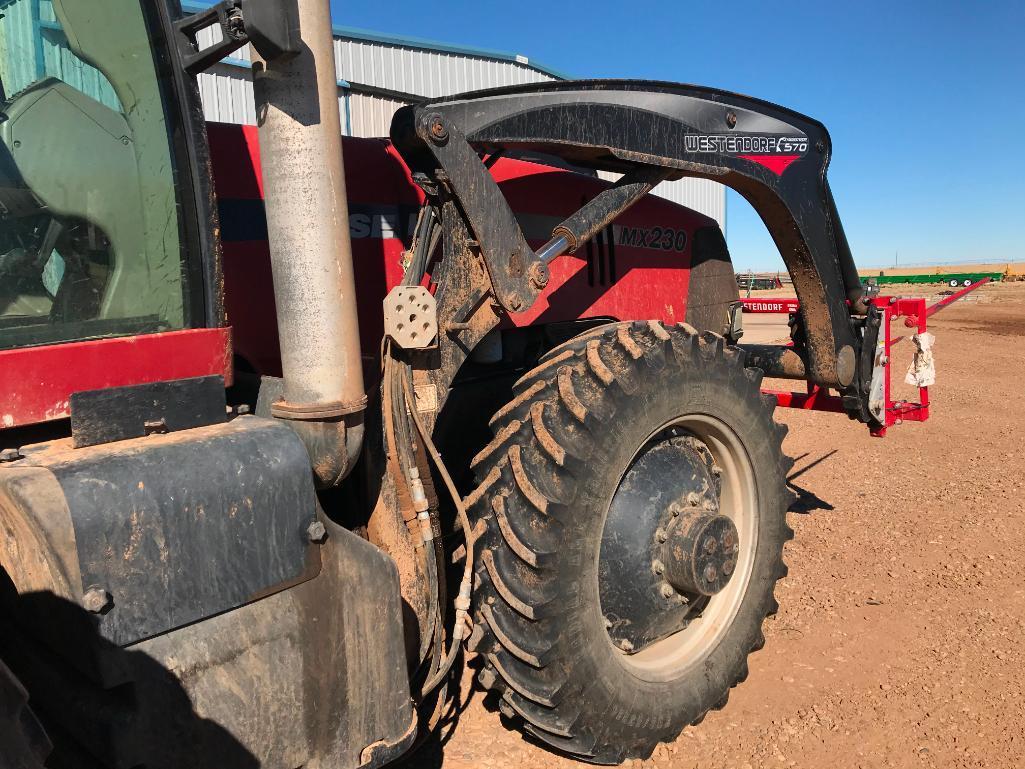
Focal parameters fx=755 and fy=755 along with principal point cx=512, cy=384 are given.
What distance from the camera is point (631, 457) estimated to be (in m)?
2.51

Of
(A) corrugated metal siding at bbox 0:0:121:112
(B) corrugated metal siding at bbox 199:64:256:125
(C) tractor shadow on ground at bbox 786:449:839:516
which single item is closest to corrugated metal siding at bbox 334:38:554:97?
(B) corrugated metal siding at bbox 199:64:256:125

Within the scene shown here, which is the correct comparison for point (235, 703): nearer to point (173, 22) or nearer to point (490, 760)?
point (490, 760)

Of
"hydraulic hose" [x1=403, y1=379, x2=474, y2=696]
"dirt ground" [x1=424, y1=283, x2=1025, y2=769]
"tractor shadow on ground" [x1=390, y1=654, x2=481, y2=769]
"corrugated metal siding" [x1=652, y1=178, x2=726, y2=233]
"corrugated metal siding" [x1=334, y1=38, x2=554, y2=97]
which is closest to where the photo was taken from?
"hydraulic hose" [x1=403, y1=379, x2=474, y2=696]

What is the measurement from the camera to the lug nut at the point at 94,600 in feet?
4.75

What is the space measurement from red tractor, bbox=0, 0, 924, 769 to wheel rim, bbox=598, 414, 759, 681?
0.01 m

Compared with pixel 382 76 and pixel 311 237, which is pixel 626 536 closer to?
pixel 311 237

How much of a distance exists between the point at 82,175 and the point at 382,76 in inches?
535

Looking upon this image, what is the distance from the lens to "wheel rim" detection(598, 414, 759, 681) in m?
2.78

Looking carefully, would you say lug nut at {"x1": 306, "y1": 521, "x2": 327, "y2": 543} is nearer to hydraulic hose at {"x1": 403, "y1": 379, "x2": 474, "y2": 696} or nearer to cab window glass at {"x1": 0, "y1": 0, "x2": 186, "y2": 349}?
hydraulic hose at {"x1": 403, "y1": 379, "x2": 474, "y2": 696}

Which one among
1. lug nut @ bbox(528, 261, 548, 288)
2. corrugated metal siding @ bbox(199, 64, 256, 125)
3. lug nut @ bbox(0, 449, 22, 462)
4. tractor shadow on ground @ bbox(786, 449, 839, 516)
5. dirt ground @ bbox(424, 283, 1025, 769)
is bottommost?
dirt ground @ bbox(424, 283, 1025, 769)

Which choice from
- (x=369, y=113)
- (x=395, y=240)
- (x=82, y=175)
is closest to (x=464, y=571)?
(x=395, y=240)

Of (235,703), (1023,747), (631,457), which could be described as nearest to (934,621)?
(1023,747)

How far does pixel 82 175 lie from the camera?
5.74ft

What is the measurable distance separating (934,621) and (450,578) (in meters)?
2.42
